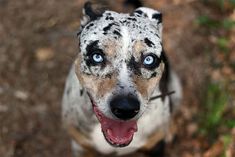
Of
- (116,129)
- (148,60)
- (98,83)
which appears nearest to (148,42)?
(148,60)

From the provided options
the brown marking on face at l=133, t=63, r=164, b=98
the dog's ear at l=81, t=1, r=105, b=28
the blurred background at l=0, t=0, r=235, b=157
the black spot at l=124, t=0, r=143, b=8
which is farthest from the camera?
the blurred background at l=0, t=0, r=235, b=157

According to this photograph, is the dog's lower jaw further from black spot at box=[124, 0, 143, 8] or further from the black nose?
black spot at box=[124, 0, 143, 8]

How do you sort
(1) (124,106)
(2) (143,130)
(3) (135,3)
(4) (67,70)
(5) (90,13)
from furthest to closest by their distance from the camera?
(4) (67,70) < (3) (135,3) < (2) (143,130) < (5) (90,13) < (1) (124,106)

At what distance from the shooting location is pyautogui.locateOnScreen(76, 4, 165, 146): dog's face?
2850 millimetres

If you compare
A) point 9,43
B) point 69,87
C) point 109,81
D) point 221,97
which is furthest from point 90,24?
point 9,43

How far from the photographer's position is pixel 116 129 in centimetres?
303

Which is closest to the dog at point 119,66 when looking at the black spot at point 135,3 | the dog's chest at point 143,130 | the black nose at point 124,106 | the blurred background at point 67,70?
the black nose at point 124,106

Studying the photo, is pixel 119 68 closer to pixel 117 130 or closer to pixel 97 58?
pixel 97 58

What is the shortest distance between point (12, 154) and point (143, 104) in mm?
1824

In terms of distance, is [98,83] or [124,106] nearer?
[124,106]

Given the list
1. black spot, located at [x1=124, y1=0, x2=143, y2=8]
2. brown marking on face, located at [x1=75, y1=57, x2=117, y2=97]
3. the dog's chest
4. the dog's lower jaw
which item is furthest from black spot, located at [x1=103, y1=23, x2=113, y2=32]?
black spot, located at [x1=124, y1=0, x2=143, y2=8]

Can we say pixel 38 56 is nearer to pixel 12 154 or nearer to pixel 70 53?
Result: pixel 70 53

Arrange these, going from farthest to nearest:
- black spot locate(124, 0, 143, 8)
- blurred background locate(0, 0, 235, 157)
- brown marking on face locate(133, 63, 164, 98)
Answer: blurred background locate(0, 0, 235, 157) → black spot locate(124, 0, 143, 8) → brown marking on face locate(133, 63, 164, 98)

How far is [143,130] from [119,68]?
825mm
